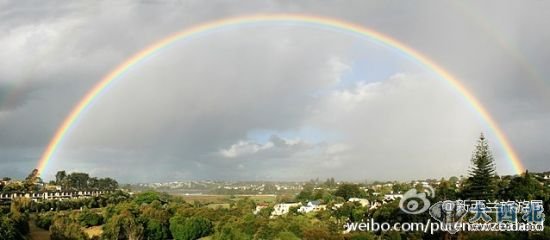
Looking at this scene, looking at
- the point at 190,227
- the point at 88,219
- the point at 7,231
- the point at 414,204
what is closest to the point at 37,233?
the point at 88,219

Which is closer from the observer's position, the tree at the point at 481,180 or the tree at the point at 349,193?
the tree at the point at 481,180

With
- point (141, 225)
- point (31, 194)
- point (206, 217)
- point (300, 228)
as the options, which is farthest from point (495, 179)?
point (31, 194)

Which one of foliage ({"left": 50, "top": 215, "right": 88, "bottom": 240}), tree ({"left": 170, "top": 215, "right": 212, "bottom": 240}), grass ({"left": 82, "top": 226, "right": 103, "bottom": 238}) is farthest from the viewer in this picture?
tree ({"left": 170, "top": 215, "right": 212, "bottom": 240})

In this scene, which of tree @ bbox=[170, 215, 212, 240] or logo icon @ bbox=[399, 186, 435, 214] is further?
tree @ bbox=[170, 215, 212, 240]

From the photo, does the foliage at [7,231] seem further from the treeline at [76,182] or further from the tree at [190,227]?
the treeline at [76,182]

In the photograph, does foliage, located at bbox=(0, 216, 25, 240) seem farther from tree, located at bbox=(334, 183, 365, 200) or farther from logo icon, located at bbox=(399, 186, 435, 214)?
tree, located at bbox=(334, 183, 365, 200)

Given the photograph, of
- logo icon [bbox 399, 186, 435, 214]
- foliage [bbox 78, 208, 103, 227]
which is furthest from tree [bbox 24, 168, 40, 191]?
logo icon [bbox 399, 186, 435, 214]

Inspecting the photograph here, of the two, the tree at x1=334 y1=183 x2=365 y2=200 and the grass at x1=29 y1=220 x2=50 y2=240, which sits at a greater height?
the tree at x1=334 y1=183 x2=365 y2=200

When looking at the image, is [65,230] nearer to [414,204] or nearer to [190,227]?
[190,227]

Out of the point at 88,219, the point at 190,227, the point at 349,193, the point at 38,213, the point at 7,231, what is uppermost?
the point at 349,193

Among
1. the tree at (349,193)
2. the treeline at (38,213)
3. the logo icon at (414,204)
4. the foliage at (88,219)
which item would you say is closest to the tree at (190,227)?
the foliage at (88,219)

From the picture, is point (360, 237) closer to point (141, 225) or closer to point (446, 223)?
point (446, 223)
